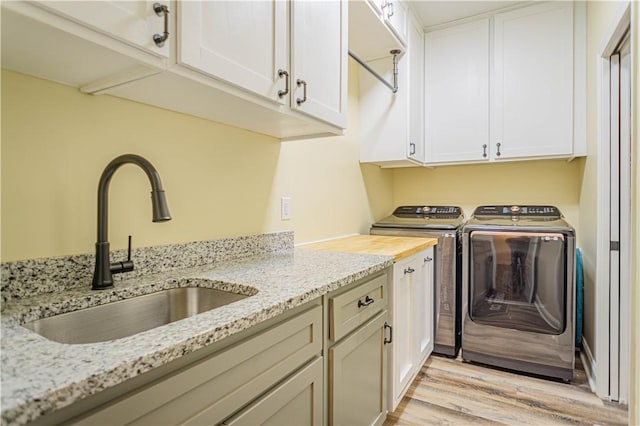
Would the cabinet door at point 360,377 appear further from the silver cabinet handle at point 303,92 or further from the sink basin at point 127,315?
the silver cabinet handle at point 303,92

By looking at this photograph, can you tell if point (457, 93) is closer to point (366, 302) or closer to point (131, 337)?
point (366, 302)

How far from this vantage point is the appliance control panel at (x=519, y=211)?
2.71m

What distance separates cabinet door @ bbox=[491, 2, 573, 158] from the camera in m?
2.42

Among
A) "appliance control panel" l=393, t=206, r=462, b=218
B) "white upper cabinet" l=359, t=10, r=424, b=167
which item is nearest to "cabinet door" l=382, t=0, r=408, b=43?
"white upper cabinet" l=359, t=10, r=424, b=167

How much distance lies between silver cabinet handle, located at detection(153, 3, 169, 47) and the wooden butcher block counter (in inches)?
49.6

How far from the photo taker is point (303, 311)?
101 cm

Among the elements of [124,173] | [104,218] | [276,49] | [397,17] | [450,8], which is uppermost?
[450,8]

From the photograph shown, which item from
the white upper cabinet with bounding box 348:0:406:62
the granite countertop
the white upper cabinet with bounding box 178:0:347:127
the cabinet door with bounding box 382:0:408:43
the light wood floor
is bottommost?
the light wood floor

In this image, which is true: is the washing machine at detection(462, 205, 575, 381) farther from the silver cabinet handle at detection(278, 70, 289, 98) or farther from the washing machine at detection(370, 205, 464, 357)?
the silver cabinet handle at detection(278, 70, 289, 98)

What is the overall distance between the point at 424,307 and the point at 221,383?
71.5 inches

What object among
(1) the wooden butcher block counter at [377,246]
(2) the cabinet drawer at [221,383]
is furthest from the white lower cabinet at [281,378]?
(1) the wooden butcher block counter at [377,246]

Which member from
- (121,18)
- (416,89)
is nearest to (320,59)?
(121,18)

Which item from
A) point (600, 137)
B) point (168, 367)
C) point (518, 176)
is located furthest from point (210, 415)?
point (518, 176)

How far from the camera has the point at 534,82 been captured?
251 centimetres
